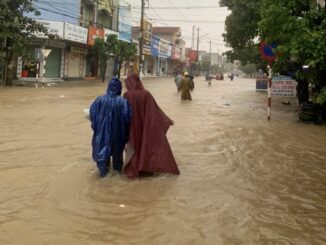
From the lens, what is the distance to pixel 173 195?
5945 mm

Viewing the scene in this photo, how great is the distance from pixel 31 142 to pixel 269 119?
839 cm

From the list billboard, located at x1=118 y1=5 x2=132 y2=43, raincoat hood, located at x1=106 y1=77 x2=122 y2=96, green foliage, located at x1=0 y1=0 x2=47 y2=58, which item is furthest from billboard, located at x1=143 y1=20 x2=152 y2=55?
raincoat hood, located at x1=106 y1=77 x2=122 y2=96

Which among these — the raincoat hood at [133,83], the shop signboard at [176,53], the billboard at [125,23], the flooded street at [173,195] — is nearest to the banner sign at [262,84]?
the billboard at [125,23]

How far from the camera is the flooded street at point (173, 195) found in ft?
15.2

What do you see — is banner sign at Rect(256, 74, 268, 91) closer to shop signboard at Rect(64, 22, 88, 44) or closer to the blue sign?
shop signboard at Rect(64, 22, 88, 44)

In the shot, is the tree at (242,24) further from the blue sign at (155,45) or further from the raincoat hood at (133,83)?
the blue sign at (155,45)

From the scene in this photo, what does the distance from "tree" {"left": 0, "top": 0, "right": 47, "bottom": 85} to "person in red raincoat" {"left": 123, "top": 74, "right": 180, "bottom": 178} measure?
18369 millimetres

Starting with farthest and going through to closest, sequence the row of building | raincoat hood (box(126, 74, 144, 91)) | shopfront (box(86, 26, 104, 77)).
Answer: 1. shopfront (box(86, 26, 104, 77))
2. the row of building
3. raincoat hood (box(126, 74, 144, 91))

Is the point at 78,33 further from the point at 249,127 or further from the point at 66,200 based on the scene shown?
the point at 66,200

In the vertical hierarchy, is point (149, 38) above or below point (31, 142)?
above

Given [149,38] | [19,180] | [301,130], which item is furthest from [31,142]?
[149,38]

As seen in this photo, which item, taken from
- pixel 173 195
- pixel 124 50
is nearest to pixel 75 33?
pixel 124 50

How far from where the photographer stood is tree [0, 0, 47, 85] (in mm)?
23531

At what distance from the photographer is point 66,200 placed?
5566mm
